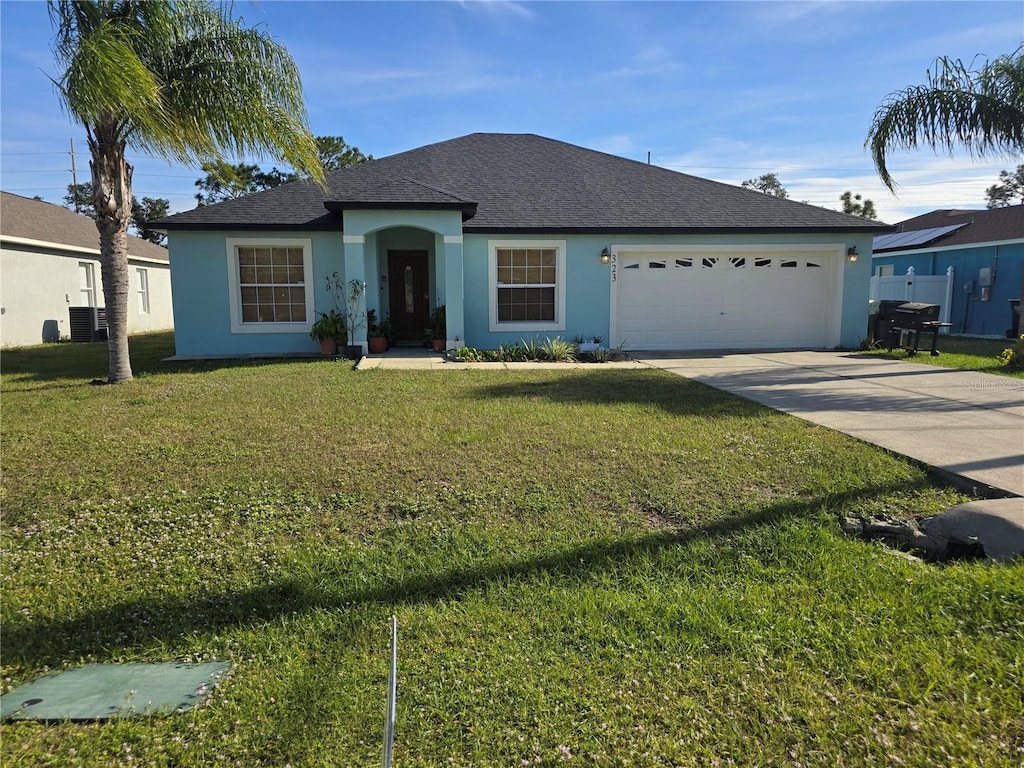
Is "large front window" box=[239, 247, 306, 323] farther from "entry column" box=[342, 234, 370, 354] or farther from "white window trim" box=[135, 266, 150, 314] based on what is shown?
"white window trim" box=[135, 266, 150, 314]

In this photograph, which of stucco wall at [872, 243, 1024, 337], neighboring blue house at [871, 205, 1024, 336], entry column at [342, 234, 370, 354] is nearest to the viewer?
entry column at [342, 234, 370, 354]

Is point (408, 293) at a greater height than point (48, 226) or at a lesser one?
lesser

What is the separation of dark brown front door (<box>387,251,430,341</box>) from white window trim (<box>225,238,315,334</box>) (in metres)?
1.97

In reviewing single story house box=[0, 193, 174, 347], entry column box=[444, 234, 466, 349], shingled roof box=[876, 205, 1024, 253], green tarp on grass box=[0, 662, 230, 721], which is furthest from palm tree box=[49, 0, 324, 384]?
shingled roof box=[876, 205, 1024, 253]

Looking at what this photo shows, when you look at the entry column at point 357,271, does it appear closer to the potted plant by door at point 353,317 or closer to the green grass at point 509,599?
the potted plant by door at point 353,317

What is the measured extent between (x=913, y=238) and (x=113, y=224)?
24.8 metres

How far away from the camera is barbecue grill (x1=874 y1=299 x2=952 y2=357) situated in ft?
44.3

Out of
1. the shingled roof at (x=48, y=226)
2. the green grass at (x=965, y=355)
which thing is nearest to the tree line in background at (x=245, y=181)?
the shingled roof at (x=48, y=226)

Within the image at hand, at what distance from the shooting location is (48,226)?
2036 cm

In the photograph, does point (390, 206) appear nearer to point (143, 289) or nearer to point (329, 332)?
point (329, 332)

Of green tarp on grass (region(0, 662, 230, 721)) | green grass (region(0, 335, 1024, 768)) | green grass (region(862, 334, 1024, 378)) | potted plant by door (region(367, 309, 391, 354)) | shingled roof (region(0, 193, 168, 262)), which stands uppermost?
shingled roof (region(0, 193, 168, 262))

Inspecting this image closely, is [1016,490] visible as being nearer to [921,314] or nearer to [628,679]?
[628,679]

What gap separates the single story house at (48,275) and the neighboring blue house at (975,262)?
2584 centimetres

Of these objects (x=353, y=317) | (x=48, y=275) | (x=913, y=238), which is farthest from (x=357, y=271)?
(x=913, y=238)
